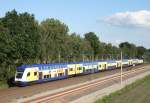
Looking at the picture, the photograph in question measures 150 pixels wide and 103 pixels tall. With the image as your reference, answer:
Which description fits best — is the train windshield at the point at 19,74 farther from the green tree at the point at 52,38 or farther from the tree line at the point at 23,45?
the green tree at the point at 52,38

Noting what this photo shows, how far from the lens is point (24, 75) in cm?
5106

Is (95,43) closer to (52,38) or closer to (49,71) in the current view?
(52,38)

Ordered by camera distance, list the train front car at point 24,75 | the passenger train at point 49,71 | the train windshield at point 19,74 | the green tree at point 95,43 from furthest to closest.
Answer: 1. the green tree at point 95,43
2. the passenger train at point 49,71
3. the train windshield at point 19,74
4. the train front car at point 24,75

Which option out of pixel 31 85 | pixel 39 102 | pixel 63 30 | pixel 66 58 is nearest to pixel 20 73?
pixel 31 85

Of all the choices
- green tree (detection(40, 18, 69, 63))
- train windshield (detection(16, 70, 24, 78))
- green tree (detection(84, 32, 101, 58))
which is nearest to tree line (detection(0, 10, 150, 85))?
green tree (detection(40, 18, 69, 63))

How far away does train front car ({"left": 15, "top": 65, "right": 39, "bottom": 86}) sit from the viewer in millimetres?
50938

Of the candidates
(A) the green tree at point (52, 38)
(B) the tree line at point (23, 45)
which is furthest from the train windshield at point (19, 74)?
(A) the green tree at point (52, 38)

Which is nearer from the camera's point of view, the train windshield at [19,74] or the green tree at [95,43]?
the train windshield at [19,74]

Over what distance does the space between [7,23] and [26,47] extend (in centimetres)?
624

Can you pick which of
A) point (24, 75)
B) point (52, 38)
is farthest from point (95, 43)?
point (24, 75)

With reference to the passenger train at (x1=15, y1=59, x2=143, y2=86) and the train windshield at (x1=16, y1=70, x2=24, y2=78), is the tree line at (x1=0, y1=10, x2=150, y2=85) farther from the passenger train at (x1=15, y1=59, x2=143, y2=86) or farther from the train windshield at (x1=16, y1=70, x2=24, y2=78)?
the passenger train at (x1=15, y1=59, x2=143, y2=86)

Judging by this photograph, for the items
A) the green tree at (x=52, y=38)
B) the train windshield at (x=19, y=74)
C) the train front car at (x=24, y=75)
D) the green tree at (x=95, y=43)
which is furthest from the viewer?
the green tree at (x=95, y=43)

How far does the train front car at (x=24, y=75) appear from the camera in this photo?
50938 mm

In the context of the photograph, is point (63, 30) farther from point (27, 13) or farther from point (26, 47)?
point (26, 47)
